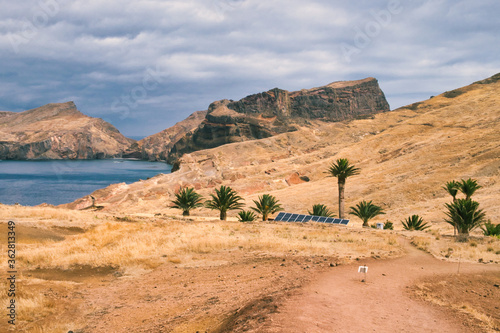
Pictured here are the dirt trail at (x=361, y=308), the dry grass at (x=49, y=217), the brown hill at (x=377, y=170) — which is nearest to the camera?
the dirt trail at (x=361, y=308)

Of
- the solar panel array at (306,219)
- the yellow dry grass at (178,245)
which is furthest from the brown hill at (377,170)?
the yellow dry grass at (178,245)

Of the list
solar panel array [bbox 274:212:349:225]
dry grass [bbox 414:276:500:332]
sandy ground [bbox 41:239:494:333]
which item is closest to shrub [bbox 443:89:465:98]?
solar panel array [bbox 274:212:349:225]

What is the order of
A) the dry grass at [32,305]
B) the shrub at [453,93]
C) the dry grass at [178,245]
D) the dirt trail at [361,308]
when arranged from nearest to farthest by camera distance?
the dirt trail at [361,308] → the dry grass at [32,305] → the dry grass at [178,245] → the shrub at [453,93]

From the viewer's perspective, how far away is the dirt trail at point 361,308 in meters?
8.09

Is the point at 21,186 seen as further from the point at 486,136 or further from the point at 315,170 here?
the point at 486,136

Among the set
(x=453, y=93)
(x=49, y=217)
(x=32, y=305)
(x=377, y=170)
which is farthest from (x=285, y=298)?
(x=453, y=93)

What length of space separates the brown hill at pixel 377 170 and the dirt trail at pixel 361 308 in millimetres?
26623

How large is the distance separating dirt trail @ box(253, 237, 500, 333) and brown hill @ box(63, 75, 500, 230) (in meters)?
26.6

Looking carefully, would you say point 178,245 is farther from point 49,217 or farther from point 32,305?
point 49,217

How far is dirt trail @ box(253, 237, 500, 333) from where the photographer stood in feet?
26.6

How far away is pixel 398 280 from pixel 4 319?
1303cm

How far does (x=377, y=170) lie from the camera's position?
70438 mm

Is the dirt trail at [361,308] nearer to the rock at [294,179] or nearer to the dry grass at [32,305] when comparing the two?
the dry grass at [32,305]

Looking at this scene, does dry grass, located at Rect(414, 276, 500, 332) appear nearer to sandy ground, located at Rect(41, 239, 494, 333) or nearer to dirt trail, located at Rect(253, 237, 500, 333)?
sandy ground, located at Rect(41, 239, 494, 333)
